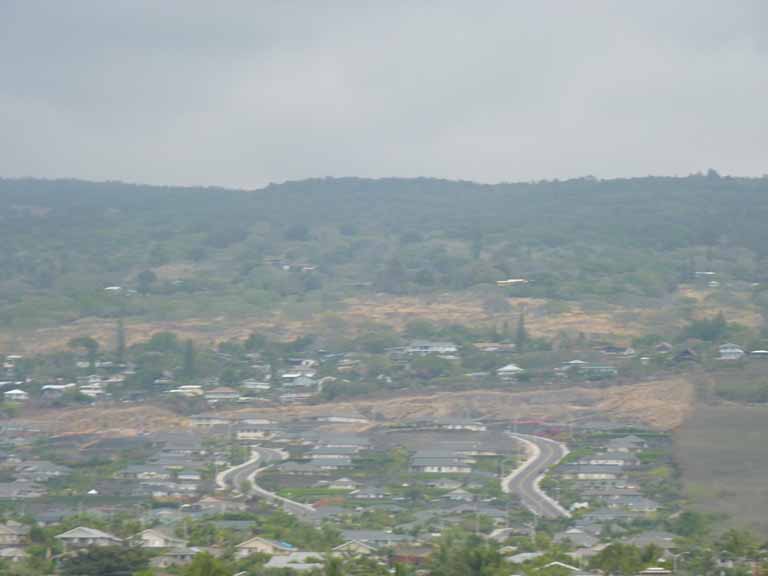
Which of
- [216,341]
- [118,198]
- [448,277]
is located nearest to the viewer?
[216,341]

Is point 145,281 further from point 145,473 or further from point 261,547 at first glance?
point 261,547

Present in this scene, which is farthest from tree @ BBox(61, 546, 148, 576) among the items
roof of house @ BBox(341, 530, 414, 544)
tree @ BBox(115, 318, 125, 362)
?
tree @ BBox(115, 318, 125, 362)

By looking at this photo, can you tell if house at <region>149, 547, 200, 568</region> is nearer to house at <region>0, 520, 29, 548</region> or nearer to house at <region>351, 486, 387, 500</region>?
house at <region>0, 520, 29, 548</region>

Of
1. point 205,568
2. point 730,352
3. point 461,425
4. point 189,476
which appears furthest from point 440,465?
point 205,568

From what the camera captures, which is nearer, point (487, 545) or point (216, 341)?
point (487, 545)

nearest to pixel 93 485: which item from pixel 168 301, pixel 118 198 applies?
pixel 168 301

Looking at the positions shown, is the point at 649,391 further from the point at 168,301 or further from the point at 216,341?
the point at 168,301
